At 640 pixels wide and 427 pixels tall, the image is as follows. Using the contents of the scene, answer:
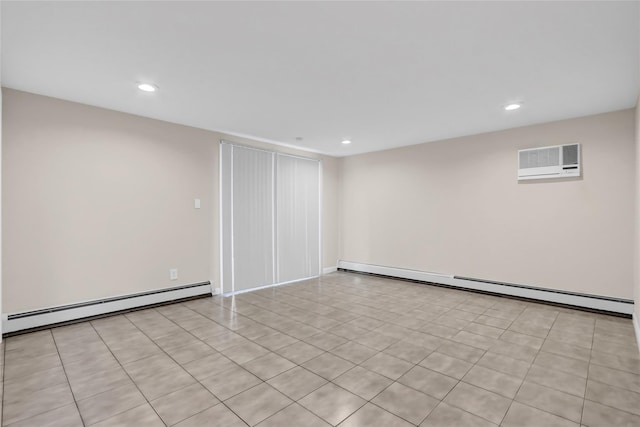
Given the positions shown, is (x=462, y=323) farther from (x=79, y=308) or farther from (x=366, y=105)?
(x=79, y=308)

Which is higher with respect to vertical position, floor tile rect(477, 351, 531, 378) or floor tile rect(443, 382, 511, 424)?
floor tile rect(443, 382, 511, 424)

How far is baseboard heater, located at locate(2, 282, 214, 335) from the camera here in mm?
3053

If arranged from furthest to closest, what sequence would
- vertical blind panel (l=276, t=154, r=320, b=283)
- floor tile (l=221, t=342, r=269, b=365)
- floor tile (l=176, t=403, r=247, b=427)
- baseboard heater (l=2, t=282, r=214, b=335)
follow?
vertical blind panel (l=276, t=154, r=320, b=283)
baseboard heater (l=2, t=282, r=214, b=335)
floor tile (l=221, t=342, r=269, b=365)
floor tile (l=176, t=403, r=247, b=427)

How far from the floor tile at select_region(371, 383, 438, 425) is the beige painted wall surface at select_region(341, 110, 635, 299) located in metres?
3.20

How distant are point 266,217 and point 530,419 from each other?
13.9ft

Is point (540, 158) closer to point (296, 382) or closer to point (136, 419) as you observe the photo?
point (296, 382)

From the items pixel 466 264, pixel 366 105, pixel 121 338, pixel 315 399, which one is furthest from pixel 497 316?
pixel 121 338

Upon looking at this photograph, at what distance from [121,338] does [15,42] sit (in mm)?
2624

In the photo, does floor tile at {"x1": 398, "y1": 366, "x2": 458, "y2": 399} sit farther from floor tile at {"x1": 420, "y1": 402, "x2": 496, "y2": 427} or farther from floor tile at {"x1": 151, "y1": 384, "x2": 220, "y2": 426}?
floor tile at {"x1": 151, "y1": 384, "x2": 220, "y2": 426}

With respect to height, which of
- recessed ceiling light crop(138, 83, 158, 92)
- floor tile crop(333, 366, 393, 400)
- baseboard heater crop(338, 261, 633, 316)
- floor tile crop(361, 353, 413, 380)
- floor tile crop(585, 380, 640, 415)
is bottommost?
floor tile crop(585, 380, 640, 415)

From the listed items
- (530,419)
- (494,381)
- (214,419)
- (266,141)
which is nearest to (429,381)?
(494,381)

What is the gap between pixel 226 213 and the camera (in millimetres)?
4695

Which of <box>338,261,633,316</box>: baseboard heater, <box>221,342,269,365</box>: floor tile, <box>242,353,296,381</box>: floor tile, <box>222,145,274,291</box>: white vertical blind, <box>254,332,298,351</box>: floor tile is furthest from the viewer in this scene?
<box>222,145,274,291</box>: white vertical blind

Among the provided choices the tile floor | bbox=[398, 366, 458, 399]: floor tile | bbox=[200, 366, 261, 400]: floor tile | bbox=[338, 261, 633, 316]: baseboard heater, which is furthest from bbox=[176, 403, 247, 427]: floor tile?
bbox=[338, 261, 633, 316]: baseboard heater
